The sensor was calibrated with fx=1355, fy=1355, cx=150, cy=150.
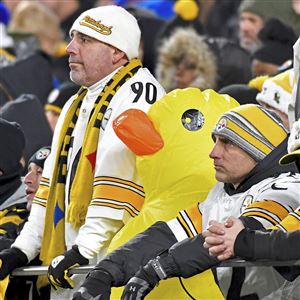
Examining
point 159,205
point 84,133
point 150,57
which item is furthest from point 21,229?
point 150,57

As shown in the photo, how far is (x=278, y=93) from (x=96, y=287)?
266 centimetres

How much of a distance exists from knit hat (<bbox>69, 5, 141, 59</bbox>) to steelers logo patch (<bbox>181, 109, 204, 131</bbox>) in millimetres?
770

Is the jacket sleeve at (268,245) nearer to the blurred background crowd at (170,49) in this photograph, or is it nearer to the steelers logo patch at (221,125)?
the steelers logo patch at (221,125)

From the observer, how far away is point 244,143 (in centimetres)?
639

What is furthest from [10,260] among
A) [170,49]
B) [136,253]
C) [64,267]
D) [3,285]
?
[170,49]

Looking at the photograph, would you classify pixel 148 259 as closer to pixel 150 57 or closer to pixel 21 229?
pixel 21 229

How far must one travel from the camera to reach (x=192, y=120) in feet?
23.0

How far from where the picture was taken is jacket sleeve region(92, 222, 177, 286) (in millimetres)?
6234

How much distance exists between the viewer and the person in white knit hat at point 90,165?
7.09 metres

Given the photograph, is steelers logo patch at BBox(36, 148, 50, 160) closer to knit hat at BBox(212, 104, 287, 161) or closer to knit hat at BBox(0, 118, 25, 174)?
knit hat at BBox(0, 118, 25, 174)

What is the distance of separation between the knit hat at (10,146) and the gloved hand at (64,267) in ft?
4.59

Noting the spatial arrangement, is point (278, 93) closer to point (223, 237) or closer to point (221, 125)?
point (221, 125)

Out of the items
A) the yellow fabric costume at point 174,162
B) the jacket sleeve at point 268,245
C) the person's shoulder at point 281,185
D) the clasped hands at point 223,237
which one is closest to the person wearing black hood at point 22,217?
the yellow fabric costume at point 174,162

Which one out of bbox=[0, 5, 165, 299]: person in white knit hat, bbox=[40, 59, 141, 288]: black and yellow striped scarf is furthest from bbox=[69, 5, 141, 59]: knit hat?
bbox=[40, 59, 141, 288]: black and yellow striped scarf
